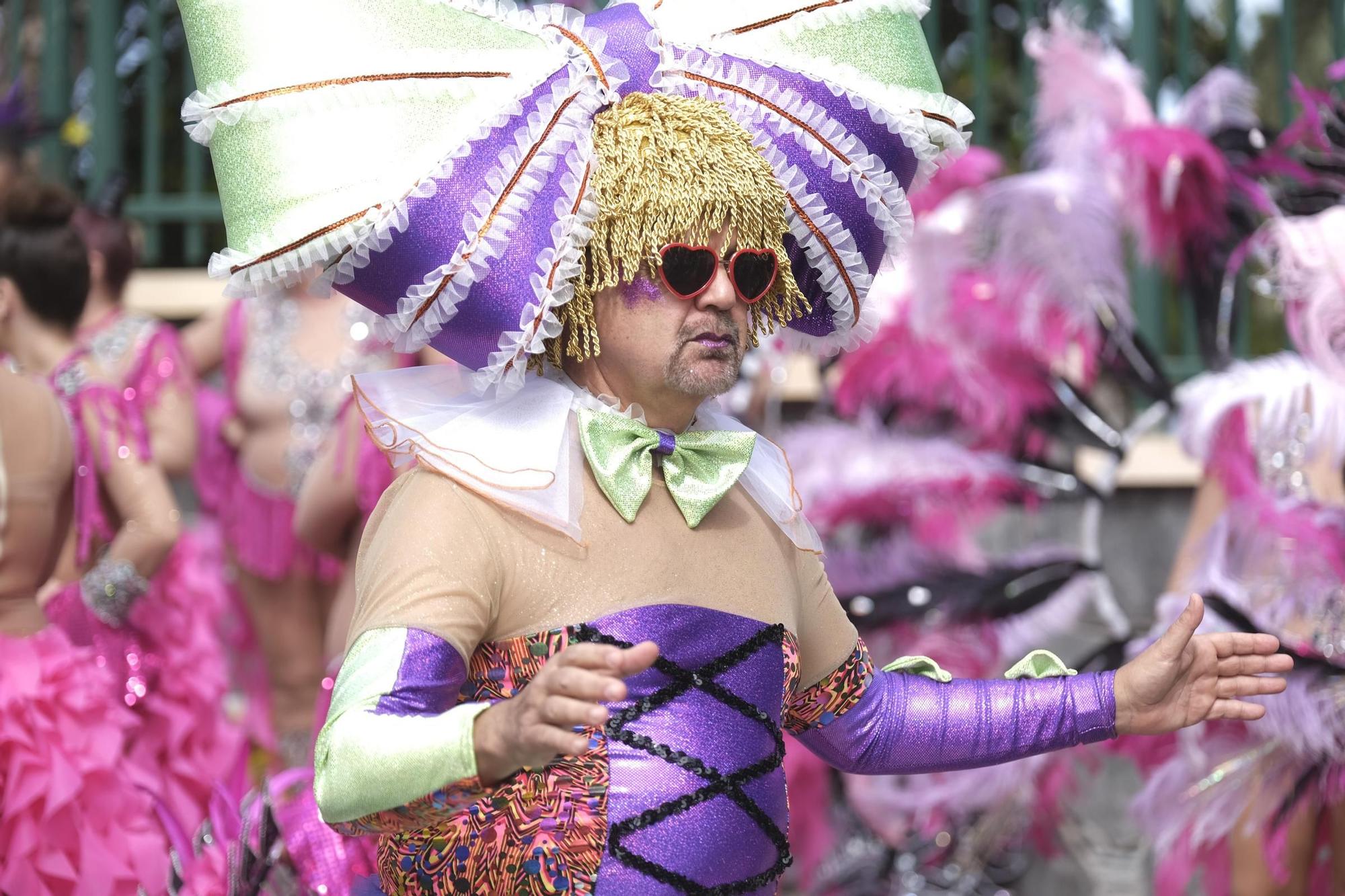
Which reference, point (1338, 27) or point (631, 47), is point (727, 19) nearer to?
point (631, 47)

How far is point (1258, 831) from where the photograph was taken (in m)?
3.51

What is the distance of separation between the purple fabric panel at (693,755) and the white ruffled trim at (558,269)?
1.06ft

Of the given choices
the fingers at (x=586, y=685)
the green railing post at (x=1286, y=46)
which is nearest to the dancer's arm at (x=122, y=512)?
the fingers at (x=586, y=685)

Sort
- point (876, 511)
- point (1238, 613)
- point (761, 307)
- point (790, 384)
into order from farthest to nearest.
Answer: point (790, 384)
point (876, 511)
point (1238, 613)
point (761, 307)

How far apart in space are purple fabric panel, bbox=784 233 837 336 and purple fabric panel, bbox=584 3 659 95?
272 mm

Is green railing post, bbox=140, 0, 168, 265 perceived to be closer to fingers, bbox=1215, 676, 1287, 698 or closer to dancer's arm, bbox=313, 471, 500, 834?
dancer's arm, bbox=313, 471, 500, 834

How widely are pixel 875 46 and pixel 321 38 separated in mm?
→ 721

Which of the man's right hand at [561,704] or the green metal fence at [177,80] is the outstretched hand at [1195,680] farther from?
the green metal fence at [177,80]

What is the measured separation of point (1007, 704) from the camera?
225cm

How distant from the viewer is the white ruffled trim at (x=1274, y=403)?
352cm

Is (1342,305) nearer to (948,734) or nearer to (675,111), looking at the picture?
(948,734)

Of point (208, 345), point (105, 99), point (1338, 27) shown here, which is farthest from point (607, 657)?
point (105, 99)

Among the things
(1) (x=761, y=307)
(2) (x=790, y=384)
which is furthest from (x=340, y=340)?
(1) (x=761, y=307)

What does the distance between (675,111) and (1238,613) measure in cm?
176
